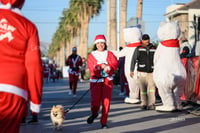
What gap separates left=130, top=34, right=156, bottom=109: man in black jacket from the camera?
11047mm

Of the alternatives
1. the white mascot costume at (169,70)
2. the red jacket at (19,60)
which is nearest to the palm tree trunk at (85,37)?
the white mascot costume at (169,70)

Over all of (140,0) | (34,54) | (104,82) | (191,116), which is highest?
(140,0)

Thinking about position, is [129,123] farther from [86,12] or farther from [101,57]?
[86,12]

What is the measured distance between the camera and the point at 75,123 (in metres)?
8.61

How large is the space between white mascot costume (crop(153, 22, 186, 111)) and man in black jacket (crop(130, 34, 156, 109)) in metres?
0.68

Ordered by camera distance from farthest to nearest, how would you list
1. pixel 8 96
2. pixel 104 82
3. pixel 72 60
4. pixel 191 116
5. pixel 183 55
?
1. pixel 72 60
2. pixel 183 55
3. pixel 191 116
4. pixel 104 82
5. pixel 8 96

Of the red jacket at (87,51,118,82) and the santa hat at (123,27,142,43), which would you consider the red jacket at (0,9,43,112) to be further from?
the santa hat at (123,27,142,43)

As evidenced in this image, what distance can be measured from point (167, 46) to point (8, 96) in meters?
7.15

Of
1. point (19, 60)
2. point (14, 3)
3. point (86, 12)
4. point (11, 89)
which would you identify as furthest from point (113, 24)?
point (11, 89)

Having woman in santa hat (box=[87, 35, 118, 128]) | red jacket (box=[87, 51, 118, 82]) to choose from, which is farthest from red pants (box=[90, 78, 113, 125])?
red jacket (box=[87, 51, 118, 82])

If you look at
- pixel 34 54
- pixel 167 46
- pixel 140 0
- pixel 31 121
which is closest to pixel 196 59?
pixel 167 46

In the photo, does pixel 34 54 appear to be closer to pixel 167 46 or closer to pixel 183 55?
pixel 167 46

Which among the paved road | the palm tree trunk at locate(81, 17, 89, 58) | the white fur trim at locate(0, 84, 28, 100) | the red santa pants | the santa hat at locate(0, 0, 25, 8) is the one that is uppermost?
the palm tree trunk at locate(81, 17, 89, 58)

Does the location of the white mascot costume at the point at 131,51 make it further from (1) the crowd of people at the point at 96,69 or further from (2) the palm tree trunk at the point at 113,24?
(2) the palm tree trunk at the point at 113,24
